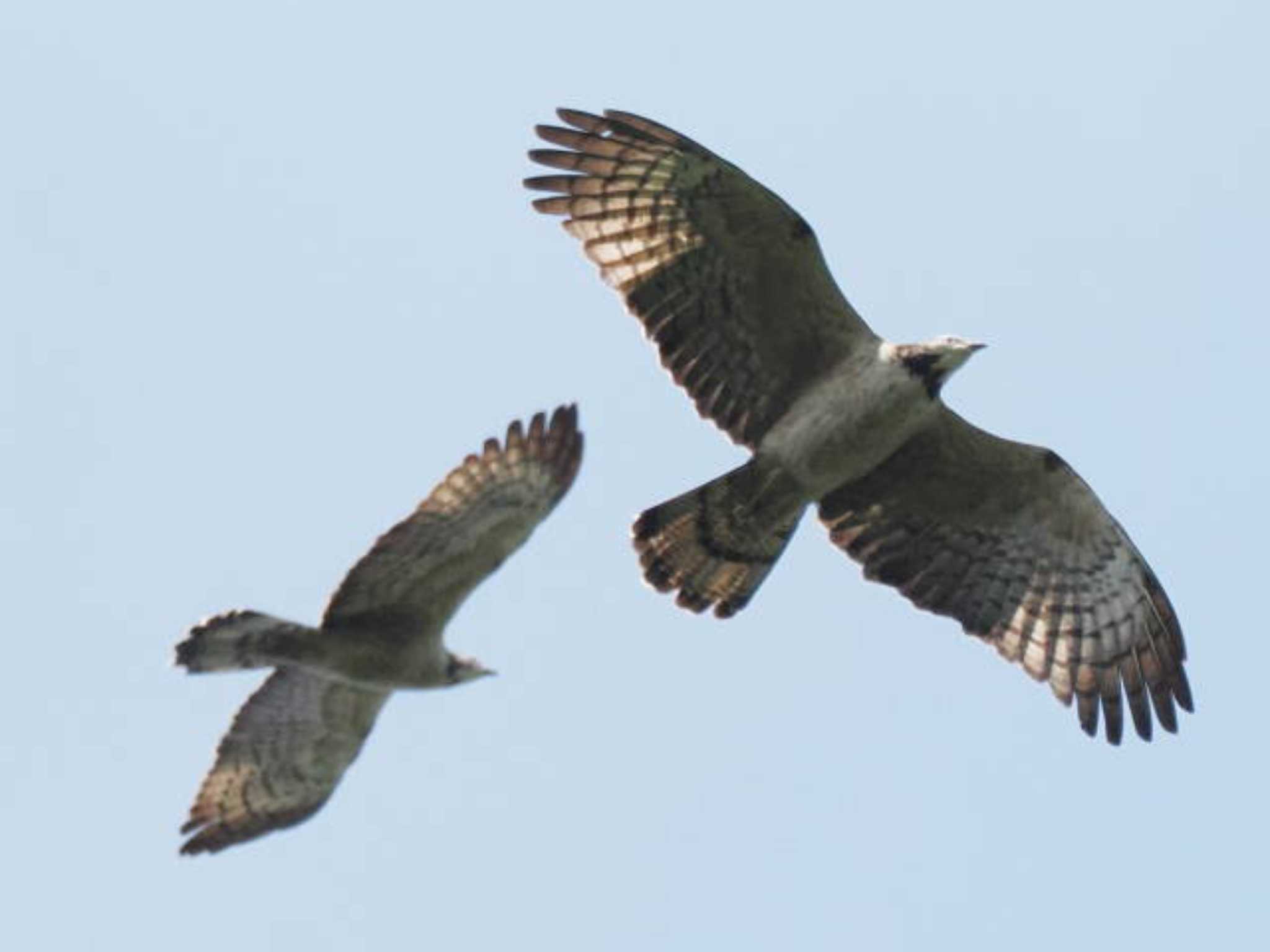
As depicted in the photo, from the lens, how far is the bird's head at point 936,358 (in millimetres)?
12219

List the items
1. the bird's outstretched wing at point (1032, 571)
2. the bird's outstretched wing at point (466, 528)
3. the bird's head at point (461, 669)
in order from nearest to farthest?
the bird's outstretched wing at point (466, 528)
the bird's head at point (461, 669)
the bird's outstretched wing at point (1032, 571)

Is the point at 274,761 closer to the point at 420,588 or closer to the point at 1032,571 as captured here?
the point at 420,588

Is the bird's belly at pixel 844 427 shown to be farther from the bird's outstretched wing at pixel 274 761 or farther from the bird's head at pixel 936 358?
the bird's outstretched wing at pixel 274 761

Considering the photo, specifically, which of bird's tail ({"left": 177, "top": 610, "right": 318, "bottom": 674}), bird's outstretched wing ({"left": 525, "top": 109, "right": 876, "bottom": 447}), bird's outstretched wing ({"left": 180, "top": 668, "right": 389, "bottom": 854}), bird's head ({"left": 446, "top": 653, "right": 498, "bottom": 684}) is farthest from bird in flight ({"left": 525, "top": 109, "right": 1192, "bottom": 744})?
bird's tail ({"left": 177, "top": 610, "right": 318, "bottom": 674})

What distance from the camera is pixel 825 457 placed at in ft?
41.2

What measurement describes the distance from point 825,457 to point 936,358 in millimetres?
754

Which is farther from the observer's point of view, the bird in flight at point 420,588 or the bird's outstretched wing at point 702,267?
the bird's outstretched wing at point 702,267

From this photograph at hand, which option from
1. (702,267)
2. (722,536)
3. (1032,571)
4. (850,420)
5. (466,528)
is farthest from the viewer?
(1032,571)

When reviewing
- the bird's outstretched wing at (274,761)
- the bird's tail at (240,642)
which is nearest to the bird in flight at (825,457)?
the bird's outstretched wing at (274,761)

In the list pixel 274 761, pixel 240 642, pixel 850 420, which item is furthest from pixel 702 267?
pixel 274 761

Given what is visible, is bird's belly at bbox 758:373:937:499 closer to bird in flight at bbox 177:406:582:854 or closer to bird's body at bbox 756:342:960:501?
bird's body at bbox 756:342:960:501

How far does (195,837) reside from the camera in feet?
41.5

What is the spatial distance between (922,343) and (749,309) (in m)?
0.91

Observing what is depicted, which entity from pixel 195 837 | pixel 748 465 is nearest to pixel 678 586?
pixel 748 465
